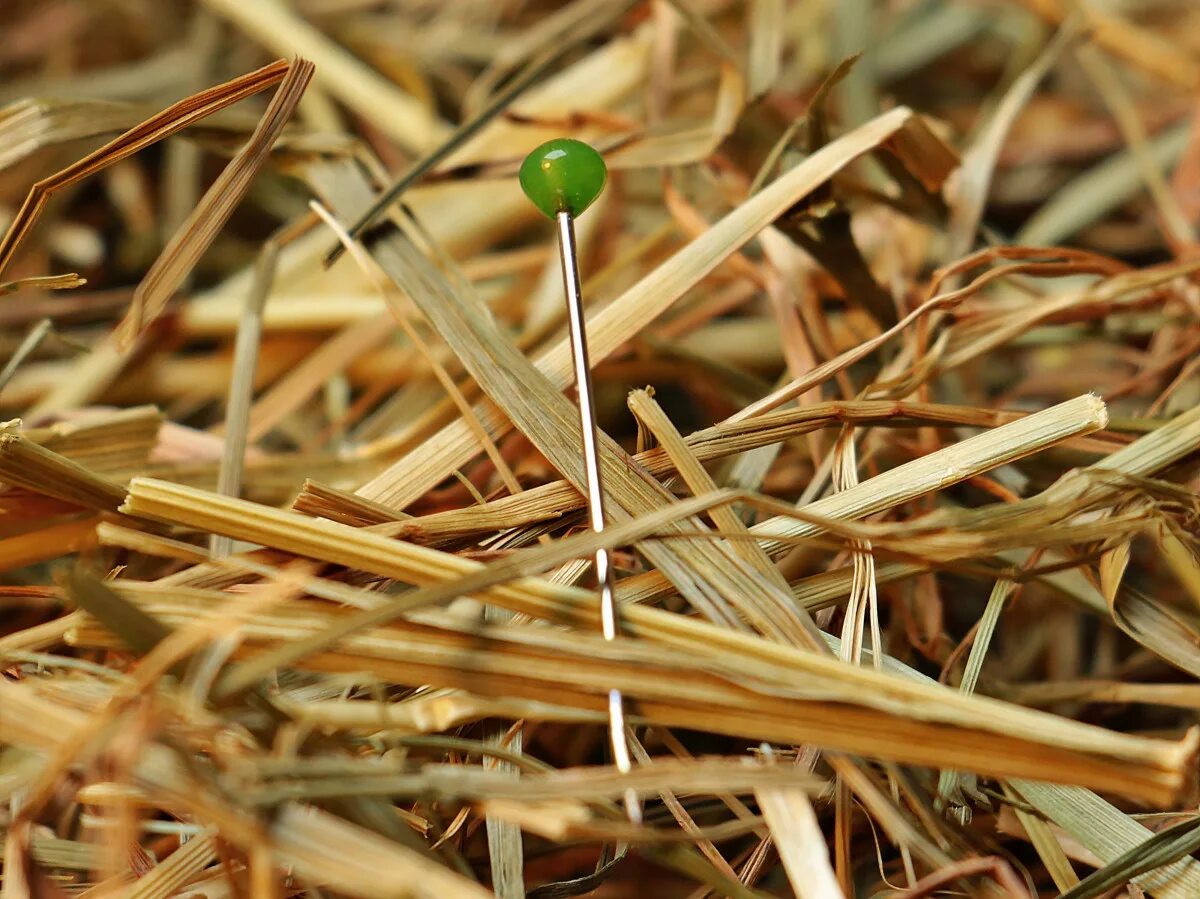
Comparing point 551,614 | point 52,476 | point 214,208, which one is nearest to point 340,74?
point 214,208

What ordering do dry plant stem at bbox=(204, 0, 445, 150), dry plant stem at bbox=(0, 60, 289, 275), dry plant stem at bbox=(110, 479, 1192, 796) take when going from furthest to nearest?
dry plant stem at bbox=(204, 0, 445, 150), dry plant stem at bbox=(0, 60, 289, 275), dry plant stem at bbox=(110, 479, 1192, 796)

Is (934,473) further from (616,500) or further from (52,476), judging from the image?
(52,476)

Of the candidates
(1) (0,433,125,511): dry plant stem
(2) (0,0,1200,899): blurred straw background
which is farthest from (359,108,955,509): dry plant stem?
(1) (0,433,125,511): dry plant stem

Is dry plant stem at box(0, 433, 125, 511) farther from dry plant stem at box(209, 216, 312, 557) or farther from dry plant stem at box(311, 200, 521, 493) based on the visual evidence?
dry plant stem at box(311, 200, 521, 493)

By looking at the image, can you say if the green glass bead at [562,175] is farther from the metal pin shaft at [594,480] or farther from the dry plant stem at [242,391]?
the dry plant stem at [242,391]

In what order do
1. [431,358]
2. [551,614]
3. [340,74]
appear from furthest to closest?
[340,74], [431,358], [551,614]

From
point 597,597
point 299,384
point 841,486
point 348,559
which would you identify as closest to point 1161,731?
point 841,486

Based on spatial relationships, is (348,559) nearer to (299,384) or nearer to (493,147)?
(299,384)
